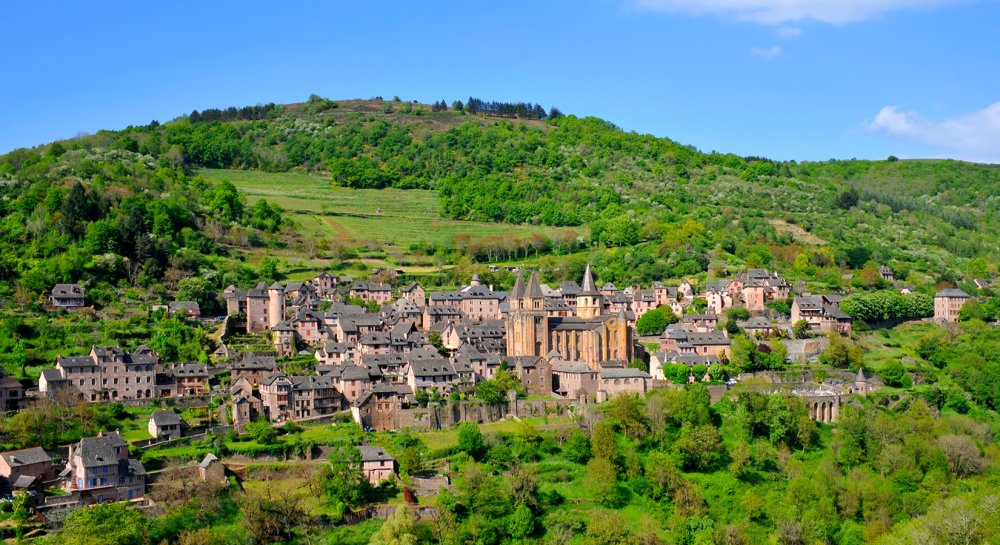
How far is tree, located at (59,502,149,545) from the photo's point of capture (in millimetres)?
50781

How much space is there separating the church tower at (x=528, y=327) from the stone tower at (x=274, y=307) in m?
18.7

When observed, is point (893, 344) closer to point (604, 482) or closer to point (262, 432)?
point (604, 482)

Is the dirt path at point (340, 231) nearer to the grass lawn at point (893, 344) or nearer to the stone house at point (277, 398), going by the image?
the stone house at point (277, 398)

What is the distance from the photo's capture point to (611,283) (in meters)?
108

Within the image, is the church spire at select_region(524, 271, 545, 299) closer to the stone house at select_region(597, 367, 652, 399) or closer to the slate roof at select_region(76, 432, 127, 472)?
the stone house at select_region(597, 367, 652, 399)

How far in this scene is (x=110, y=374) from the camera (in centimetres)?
6988

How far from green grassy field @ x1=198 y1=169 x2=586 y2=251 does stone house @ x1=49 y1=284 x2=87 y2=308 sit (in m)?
38.5

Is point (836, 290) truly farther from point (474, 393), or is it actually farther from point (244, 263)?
Answer: point (244, 263)

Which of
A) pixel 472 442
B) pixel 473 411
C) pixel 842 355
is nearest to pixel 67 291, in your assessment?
pixel 473 411

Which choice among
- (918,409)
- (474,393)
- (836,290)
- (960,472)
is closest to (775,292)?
(836,290)

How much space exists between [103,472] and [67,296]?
101 feet

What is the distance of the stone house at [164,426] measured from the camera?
2506 inches

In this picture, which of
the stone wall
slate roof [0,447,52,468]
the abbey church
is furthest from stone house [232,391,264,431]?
the abbey church

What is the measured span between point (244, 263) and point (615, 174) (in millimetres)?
76135
